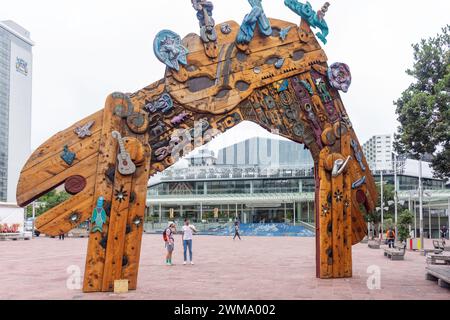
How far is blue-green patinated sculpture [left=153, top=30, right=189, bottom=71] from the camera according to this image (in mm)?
9305

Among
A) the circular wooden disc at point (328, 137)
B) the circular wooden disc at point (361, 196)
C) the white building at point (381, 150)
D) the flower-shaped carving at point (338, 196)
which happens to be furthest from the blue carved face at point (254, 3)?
the white building at point (381, 150)

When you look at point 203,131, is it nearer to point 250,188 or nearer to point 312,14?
point 312,14

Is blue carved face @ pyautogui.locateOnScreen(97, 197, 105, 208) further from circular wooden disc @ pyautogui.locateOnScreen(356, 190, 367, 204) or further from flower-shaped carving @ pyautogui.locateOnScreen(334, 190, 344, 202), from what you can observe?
circular wooden disc @ pyautogui.locateOnScreen(356, 190, 367, 204)

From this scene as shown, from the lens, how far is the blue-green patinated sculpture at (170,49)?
930 cm

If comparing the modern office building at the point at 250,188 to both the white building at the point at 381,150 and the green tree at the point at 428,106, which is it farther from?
the green tree at the point at 428,106

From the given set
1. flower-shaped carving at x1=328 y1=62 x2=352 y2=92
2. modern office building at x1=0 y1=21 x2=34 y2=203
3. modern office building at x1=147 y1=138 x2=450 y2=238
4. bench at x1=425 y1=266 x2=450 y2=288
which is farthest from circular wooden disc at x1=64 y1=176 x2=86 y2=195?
modern office building at x1=0 y1=21 x2=34 y2=203

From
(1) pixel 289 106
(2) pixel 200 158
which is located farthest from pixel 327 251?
(2) pixel 200 158

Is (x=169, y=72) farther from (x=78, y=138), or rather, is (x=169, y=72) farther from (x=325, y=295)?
(x=325, y=295)

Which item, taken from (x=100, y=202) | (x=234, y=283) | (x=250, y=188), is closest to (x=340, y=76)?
(x=234, y=283)

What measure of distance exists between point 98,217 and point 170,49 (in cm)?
349

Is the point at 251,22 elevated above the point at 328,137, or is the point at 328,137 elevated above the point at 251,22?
the point at 251,22

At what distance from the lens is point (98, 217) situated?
8.88m
